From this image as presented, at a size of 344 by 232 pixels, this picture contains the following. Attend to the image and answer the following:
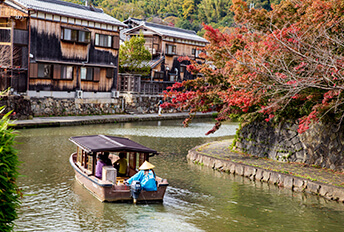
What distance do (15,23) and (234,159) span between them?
24016mm

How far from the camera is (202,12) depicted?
10775cm

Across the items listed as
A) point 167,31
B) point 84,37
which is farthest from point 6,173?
point 167,31

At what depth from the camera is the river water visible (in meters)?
12.2

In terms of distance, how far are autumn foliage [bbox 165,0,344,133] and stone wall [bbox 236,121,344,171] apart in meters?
0.63

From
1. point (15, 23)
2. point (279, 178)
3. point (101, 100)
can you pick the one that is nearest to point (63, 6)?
point (15, 23)

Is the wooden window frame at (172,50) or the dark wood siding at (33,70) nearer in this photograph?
the dark wood siding at (33,70)

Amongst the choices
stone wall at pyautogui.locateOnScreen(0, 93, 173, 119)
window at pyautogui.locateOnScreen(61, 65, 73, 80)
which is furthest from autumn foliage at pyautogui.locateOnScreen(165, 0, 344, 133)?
window at pyautogui.locateOnScreen(61, 65, 73, 80)

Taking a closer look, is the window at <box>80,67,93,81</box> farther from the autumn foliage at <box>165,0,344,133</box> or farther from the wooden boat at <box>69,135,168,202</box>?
the wooden boat at <box>69,135,168,202</box>

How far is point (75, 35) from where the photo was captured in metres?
38.6

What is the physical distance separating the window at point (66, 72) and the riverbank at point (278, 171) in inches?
796

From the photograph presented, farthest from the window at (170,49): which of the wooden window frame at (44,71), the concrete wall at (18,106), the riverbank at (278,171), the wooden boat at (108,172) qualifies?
the wooden boat at (108,172)

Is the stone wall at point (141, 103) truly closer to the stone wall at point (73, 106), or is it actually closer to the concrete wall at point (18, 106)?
the stone wall at point (73, 106)

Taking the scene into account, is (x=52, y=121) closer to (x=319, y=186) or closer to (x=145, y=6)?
(x=319, y=186)

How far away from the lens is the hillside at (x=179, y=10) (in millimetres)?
98500
